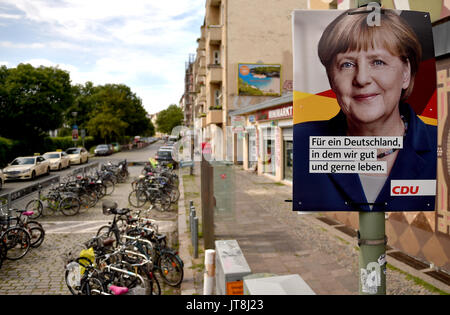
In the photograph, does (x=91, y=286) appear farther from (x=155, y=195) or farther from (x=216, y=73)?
(x=216, y=73)

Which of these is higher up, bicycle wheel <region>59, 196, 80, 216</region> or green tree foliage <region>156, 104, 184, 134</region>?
green tree foliage <region>156, 104, 184, 134</region>

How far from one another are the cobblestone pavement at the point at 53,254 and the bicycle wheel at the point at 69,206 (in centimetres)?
22

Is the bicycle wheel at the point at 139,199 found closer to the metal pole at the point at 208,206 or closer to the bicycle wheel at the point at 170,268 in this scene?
the metal pole at the point at 208,206

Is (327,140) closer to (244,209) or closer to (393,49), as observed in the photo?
(393,49)

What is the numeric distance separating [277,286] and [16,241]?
7277 mm

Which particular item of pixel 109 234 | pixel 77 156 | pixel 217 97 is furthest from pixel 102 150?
pixel 109 234

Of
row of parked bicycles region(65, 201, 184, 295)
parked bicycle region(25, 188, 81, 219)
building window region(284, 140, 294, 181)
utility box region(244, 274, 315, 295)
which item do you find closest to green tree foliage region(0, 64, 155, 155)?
parked bicycle region(25, 188, 81, 219)

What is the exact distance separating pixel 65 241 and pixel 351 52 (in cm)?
868

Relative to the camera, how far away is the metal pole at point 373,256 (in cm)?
206

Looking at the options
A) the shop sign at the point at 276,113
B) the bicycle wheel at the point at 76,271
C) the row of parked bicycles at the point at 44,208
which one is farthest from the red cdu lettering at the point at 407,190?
the shop sign at the point at 276,113

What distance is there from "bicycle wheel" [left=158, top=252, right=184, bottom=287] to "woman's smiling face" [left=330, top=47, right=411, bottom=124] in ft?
16.1

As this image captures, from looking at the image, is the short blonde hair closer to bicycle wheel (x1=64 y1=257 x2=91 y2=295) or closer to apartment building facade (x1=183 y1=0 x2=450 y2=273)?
bicycle wheel (x1=64 y1=257 x2=91 y2=295)

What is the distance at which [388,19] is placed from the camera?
2.09 meters

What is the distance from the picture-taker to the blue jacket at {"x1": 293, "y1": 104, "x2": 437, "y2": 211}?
210 centimetres
